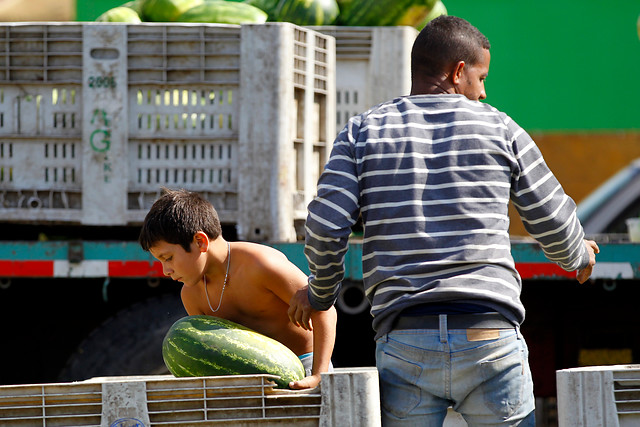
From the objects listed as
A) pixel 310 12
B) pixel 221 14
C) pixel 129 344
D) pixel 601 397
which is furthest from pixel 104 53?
pixel 601 397

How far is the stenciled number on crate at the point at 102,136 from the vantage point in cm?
442

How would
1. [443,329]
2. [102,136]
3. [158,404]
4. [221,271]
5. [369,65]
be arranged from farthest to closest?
[369,65]
[102,136]
[221,271]
[158,404]
[443,329]

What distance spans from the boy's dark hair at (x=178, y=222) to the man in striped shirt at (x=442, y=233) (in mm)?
612

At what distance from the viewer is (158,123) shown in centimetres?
446

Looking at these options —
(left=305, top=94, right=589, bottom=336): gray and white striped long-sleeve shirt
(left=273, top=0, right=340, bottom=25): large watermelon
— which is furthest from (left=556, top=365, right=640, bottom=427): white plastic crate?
(left=273, top=0, right=340, bottom=25): large watermelon

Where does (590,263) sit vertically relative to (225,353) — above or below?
above

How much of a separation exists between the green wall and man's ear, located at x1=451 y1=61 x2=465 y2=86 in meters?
8.49

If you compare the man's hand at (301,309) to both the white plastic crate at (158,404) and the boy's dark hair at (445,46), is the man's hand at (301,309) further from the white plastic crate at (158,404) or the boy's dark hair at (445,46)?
the boy's dark hair at (445,46)

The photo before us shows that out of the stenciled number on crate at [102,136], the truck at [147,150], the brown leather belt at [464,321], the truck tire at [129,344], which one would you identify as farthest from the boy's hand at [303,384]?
the stenciled number on crate at [102,136]

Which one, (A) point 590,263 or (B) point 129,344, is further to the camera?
(B) point 129,344

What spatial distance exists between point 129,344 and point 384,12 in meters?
2.52

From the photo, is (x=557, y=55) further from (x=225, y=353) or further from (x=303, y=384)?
(x=303, y=384)

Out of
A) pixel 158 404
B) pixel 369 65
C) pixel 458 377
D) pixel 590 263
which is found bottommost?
pixel 158 404

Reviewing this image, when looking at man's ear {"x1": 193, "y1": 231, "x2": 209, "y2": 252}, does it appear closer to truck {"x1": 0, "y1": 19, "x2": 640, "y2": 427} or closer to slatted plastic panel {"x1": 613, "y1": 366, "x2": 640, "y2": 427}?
truck {"x1": 0, "y1": 19, "x2": 640, "y2": 427}
